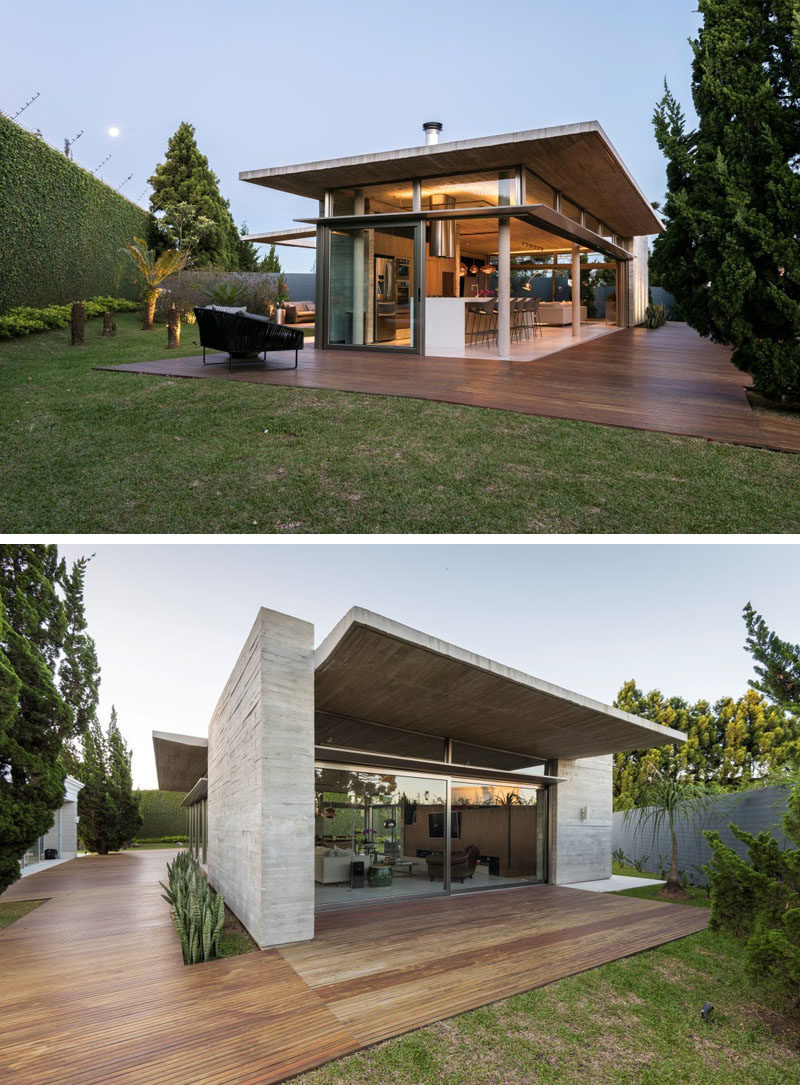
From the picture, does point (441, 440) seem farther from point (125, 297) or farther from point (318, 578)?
point (125, 297)

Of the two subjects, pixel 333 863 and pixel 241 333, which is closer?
pixel 333 863

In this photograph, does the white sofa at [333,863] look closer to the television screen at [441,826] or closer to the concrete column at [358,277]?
the television screen at [441,826]

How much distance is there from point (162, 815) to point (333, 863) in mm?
18175

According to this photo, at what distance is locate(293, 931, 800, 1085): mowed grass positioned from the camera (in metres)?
3.82

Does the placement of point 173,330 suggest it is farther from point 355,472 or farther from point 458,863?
point 458,863

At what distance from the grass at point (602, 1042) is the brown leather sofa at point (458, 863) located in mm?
3530

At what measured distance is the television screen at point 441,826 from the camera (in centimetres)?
885

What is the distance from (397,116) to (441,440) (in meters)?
60.9

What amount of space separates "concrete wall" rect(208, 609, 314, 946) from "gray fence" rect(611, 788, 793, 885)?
18.1ft

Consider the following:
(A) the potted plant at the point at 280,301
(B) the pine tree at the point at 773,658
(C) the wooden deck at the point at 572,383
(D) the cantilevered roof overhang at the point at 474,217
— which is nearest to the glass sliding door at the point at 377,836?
(B) the pine tree at the point at 773,658

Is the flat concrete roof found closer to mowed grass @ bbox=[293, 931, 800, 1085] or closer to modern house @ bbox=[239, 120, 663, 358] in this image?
modern house @ bbox=[239, 120, 663, 358]

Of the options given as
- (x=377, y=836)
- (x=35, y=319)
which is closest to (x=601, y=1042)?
(x=377, y=836)

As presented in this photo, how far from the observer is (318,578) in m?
16.6

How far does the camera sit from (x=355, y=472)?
7.51 m
